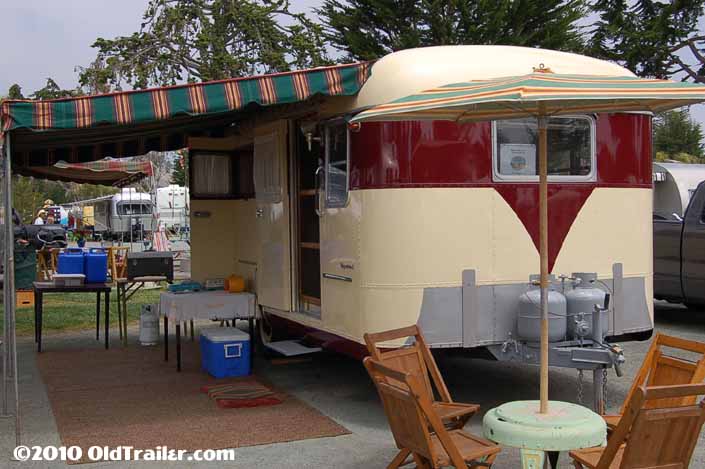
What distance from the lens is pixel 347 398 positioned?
6.64 meters

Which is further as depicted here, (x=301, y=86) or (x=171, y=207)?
(x=171, y=207)

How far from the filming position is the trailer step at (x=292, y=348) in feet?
22.0

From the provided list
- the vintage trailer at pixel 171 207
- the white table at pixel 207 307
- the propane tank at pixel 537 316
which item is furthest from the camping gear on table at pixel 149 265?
the vintage trailer at pixel 171 207

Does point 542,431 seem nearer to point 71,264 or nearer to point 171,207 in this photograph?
point 71,264

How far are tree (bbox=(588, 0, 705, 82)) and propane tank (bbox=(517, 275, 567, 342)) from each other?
698 inches

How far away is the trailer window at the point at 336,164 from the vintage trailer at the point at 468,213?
1 centimetres

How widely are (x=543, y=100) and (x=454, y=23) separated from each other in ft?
59.4

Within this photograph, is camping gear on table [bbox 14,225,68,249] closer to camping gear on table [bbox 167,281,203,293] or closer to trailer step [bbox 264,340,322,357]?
camping gear on table [bbox 167,281,203,293]

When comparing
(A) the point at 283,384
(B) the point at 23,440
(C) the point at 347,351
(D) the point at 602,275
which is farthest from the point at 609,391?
(B) the point at 23,440

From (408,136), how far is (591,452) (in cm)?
258

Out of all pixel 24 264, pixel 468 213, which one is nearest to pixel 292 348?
pixel 468 213

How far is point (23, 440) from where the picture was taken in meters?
5.43

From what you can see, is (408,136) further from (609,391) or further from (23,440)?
(23,440)

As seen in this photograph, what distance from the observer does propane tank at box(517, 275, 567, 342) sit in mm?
5449
